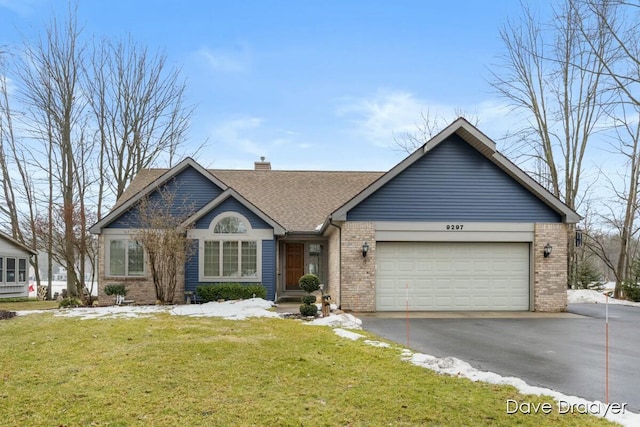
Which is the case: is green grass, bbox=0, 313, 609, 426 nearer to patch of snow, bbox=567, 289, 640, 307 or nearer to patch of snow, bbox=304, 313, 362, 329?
patch of snow, bbox=304, 313, 362, 329

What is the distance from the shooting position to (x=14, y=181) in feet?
93.8

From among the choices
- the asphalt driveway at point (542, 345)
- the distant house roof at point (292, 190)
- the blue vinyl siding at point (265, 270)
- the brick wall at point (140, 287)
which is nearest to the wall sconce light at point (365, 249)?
the asphalt driveway at point (542, 345)

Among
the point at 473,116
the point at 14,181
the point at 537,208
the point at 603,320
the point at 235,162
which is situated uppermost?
the point at 473,116

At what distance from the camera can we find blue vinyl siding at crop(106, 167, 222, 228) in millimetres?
17323

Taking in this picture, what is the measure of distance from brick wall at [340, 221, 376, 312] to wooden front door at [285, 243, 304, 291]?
613 centimetres

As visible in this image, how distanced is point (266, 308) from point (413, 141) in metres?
19.8

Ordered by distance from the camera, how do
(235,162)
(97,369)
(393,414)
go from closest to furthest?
(393,414)
(97,369)
(235,162)

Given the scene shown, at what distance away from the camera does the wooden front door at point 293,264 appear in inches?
791

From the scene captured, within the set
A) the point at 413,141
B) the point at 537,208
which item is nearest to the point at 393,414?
the point at 537,208

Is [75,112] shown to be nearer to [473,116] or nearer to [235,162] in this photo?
[235,162]

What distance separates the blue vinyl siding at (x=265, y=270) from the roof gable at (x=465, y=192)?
4.00 meters

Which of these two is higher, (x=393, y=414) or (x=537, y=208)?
(x=537, y=208)

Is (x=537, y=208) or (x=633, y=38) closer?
(x=537, y=208)

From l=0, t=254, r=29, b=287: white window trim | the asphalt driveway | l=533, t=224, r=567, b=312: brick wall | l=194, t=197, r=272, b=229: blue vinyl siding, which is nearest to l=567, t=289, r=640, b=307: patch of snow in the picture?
the asphalt driveway
